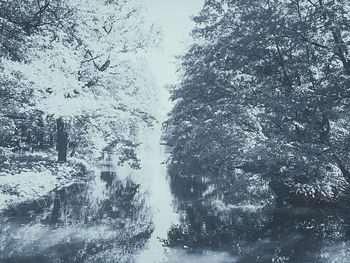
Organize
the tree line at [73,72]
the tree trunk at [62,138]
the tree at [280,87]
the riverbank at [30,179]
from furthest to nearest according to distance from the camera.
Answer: the tree trunk at [62,138] < the riverbank at [30,179] < the tree at [280,87] < the tree line at [73,72]

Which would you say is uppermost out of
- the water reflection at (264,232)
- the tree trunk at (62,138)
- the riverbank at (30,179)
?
the tree trunk at (62,138)

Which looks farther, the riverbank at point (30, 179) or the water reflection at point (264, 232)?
the riverbank at point (30, 179)

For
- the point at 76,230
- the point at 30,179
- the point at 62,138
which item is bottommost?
the point at 76,230

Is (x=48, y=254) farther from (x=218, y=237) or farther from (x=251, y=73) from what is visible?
(x=251, y=73)

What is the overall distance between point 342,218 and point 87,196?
1279 centimetres

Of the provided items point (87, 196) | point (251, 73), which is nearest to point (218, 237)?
point (251, 73)

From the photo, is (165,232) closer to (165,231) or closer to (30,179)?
(165,231)

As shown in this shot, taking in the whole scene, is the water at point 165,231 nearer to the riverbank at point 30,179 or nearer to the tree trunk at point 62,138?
the riverbank at point 30,179

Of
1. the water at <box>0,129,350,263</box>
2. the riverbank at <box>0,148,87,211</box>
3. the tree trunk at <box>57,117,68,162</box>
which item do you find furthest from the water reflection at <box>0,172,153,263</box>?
the tree trunk at <box>57,117,68,162</box>

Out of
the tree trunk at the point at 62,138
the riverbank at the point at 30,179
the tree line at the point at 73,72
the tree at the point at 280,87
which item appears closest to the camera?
the tree line at the point at 73,72

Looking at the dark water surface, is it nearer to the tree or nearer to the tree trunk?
the tree

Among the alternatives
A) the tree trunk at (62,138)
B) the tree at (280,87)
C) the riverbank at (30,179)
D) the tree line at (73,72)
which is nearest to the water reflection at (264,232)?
the tree at (280,87)

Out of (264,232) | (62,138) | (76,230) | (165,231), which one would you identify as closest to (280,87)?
(264,232)

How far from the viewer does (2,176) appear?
17.4 meters
